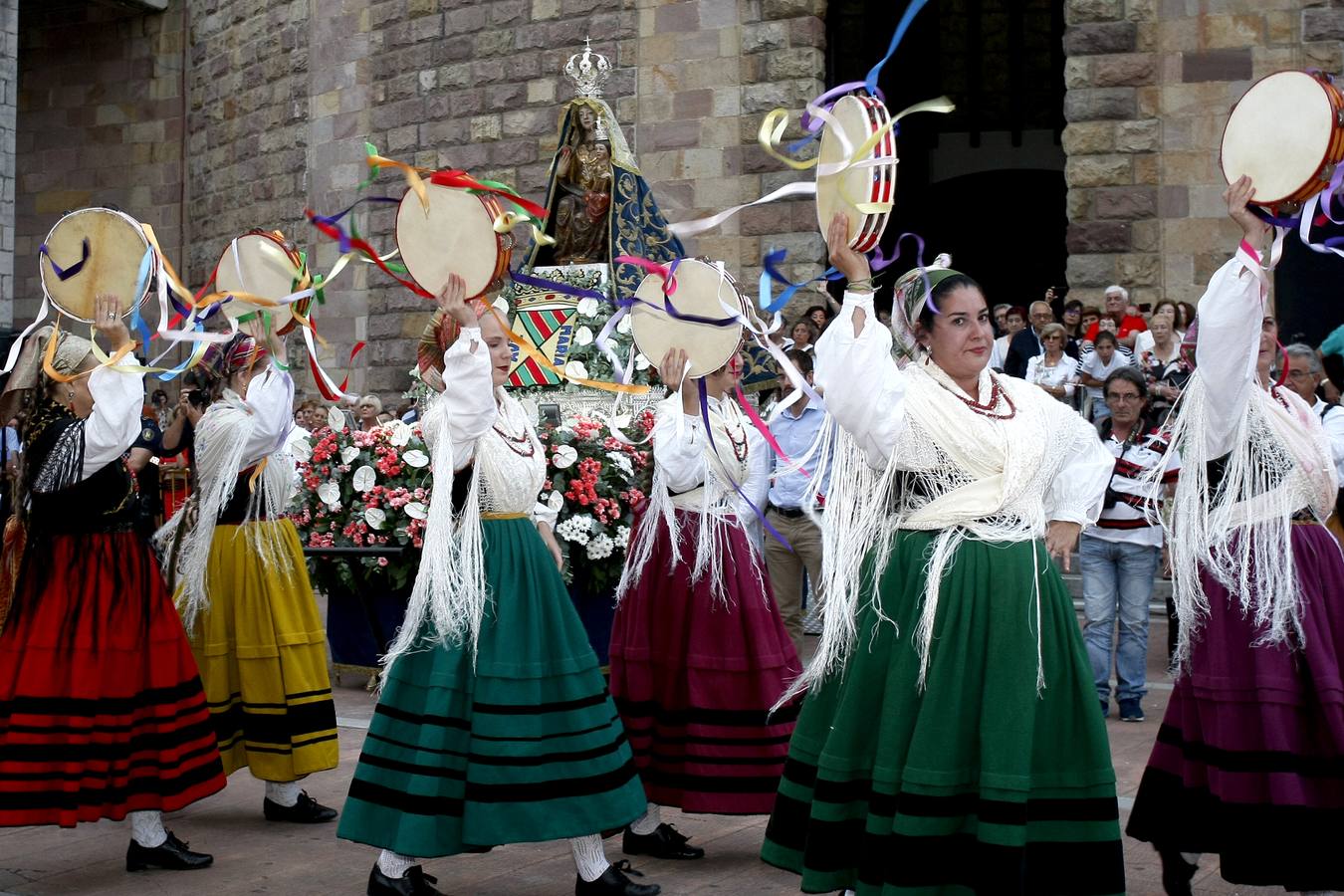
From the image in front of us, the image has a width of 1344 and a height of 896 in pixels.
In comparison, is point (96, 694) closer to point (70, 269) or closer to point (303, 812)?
point (303, 812)

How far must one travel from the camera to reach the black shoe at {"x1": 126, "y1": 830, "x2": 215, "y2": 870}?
17.3ft

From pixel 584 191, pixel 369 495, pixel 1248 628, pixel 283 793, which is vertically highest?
pixel 584 191

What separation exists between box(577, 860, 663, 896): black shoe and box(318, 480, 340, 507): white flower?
3985 mm

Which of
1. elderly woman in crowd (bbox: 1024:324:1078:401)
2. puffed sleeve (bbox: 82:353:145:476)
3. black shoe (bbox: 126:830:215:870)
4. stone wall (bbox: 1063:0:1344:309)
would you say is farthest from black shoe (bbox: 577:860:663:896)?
stone wall (bbox: 1063:0:1344:309)

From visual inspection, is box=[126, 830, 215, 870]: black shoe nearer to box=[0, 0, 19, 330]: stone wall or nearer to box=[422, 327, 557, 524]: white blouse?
box=[422, 327, 557, 524]: white blouse

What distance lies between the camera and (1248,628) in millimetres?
4398

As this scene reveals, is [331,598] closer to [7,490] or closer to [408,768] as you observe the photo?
[7,490]

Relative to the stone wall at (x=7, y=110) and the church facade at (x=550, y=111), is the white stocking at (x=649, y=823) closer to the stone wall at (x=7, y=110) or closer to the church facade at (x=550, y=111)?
the church facade at (x=550, y=111)

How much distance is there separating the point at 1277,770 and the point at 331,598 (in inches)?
223

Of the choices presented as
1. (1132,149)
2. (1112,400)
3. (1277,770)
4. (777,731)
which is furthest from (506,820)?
(1132,149)

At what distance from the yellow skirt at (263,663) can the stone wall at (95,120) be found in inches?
630

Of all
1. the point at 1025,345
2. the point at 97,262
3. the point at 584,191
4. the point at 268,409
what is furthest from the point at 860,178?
the point at 1025,345

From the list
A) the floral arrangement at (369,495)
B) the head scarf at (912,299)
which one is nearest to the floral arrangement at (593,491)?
the floral arrangement at (369,495)

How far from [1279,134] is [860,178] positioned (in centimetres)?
116
